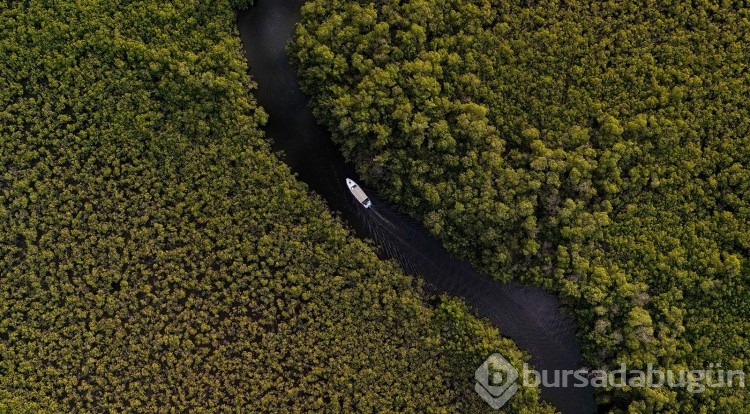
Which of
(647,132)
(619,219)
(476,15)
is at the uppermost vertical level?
(476,15)

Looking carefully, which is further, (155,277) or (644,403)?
(155,277)

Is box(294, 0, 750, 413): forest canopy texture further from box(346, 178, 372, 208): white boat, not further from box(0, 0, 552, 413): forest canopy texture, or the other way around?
box(0, 0, 552, 413): forest canopy texture

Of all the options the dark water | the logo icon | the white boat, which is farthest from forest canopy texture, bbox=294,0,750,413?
the logo icon

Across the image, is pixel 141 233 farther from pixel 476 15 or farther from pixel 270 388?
pixel 476 15

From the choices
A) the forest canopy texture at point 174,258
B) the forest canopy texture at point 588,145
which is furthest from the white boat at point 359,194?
the forest canopy texture at point 588,145

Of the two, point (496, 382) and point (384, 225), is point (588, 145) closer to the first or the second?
point (384, 225)

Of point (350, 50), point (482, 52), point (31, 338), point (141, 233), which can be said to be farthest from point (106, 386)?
point (482, 52)

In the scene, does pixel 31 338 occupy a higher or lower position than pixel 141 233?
lower

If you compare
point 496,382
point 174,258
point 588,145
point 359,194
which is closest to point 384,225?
point 359,194
